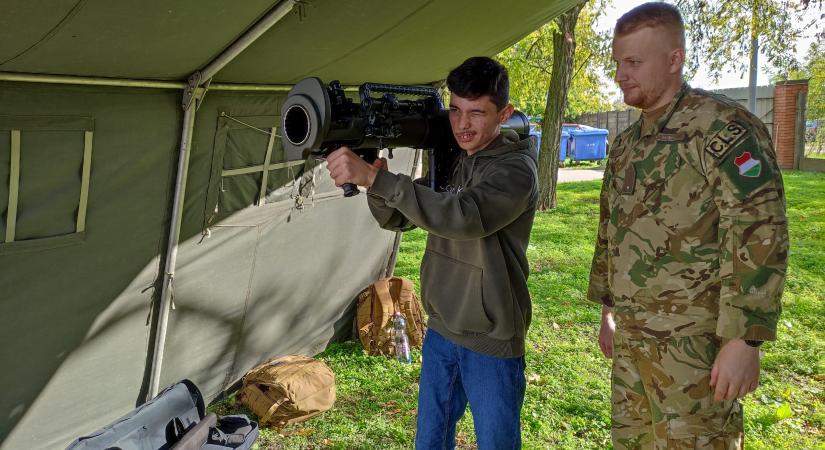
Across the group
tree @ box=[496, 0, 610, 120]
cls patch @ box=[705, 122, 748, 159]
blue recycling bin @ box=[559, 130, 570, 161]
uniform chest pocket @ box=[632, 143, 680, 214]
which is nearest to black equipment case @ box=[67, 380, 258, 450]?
uniform chest pocket @ box=[632, 143, 680, 214]

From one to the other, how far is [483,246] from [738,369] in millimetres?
836

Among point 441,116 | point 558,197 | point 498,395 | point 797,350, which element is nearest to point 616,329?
point 498,395

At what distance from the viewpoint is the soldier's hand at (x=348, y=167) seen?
1707 mm

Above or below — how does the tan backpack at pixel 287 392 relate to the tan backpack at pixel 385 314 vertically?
below

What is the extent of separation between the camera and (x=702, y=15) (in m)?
9.37

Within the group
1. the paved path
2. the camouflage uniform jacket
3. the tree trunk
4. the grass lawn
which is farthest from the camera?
the paved path

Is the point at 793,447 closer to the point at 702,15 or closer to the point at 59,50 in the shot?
the point at 59,50

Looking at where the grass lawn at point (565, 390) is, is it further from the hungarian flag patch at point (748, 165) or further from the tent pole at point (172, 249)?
the hungarian flag patch at point (748, 165)

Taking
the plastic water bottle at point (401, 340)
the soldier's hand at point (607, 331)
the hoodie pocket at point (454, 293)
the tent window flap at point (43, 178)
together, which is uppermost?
the tent window flap at point (43, 178)

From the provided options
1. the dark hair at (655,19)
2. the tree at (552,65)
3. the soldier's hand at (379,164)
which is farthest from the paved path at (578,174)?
the soldier's hand at (379,164)

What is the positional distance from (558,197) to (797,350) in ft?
28.3

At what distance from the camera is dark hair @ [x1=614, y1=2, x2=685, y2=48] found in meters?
1.76

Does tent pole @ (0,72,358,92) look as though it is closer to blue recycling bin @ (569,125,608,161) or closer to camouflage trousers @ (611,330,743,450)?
camouflage trousers @ (611,330,743,450)

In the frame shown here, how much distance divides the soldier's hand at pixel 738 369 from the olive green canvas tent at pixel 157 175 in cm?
191
